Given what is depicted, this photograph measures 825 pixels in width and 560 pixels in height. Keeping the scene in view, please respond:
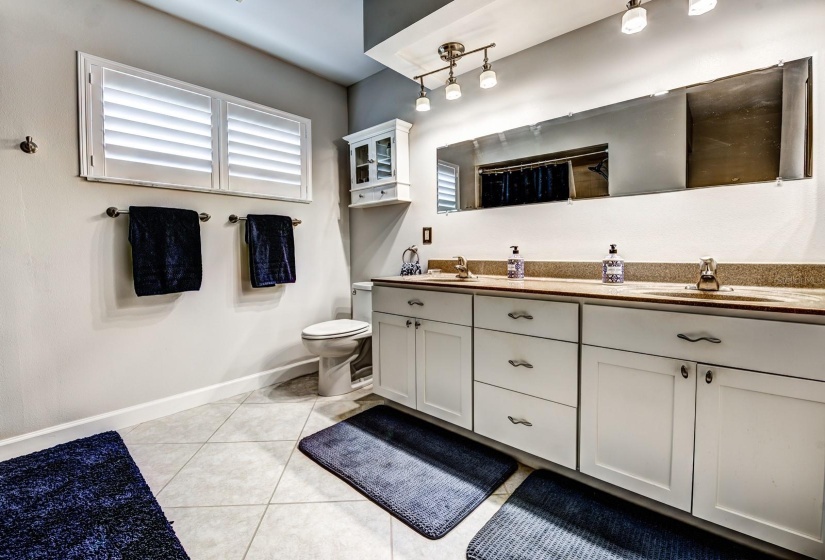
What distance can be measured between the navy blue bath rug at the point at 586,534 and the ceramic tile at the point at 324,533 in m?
0.35

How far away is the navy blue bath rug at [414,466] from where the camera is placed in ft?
4.63

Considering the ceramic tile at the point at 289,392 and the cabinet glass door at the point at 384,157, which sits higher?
the cabinet glass door at the point at 384,157

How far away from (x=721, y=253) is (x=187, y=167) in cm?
295

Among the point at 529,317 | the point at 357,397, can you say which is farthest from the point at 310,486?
the point at 529,317

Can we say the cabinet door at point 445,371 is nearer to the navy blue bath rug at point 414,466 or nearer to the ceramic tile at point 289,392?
the navy blue bath rug at point 414,466

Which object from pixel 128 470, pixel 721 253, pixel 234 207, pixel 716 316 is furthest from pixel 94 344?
pixel 721 253

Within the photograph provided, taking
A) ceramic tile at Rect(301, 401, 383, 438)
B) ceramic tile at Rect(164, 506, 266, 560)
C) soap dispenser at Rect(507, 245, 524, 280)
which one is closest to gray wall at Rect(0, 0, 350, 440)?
ceramic tile at Rect(301, 401, 383, 438)

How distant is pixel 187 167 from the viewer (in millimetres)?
2281

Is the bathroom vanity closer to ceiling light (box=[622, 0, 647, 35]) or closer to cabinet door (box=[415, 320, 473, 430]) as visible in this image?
cabinet door (box=[415, 320, 473, 430])

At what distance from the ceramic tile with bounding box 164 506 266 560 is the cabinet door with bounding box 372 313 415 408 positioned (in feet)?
2.96

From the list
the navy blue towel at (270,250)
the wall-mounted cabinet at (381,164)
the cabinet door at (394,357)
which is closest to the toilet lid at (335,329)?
the cabinet door at (394,357)

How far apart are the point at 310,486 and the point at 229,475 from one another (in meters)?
0.40

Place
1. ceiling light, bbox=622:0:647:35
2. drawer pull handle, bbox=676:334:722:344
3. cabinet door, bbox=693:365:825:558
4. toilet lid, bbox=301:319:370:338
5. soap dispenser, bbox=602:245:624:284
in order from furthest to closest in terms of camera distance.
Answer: toilet lid, bbox=301:319:370:338
soap dispenser, bbox=602:245:624:284
ceiling light, bbox=622:0:647:35
drawer pull handle, bbox=676:334:722:344
cabinet door, bbox=693:365:825:558

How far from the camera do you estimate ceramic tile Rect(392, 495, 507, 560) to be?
1.21 m
